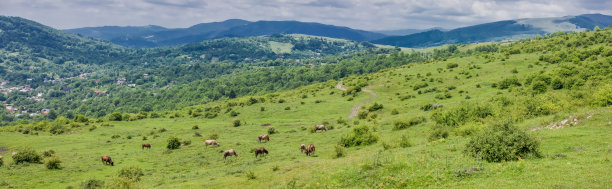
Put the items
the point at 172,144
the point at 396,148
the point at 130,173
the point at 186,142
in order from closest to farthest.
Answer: the point at 396,148
the point at 130,173
the point at 172,144
the point at 186,142

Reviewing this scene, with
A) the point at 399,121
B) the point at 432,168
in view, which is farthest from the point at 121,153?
the point at 432,168

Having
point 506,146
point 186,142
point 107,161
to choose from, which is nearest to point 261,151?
point 186,142

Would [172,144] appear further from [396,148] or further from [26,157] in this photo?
[396,148]

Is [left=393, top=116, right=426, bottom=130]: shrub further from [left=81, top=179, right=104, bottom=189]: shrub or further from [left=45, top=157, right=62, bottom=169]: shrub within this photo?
[left=45, top=157, right=62, bottom=169]: shrub

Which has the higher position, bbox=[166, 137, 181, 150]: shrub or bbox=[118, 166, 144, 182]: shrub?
bbox=[118, 166, 144, 182]: shrub

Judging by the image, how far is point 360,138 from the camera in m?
39.3

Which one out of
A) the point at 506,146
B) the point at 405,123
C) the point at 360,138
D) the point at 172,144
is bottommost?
the point at 172,144

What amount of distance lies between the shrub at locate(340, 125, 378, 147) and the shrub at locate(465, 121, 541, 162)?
1784 cm

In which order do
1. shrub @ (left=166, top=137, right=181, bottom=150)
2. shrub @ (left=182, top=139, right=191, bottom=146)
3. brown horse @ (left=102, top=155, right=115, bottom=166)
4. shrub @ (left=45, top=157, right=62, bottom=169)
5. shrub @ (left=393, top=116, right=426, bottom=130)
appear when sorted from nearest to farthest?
shrub @ (left=45, top=157, right=62, bottom=169)
brown horse @ (left=102, top=155, right=115, bottom=166)
shrub @ (left=393, top=116, right=426, bottom=130)
shrub @ (left=166, top=137, right=181, bottom=150)
shrub @ (left=182, top=139, right=191, bottom=146)

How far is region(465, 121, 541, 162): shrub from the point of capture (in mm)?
19719

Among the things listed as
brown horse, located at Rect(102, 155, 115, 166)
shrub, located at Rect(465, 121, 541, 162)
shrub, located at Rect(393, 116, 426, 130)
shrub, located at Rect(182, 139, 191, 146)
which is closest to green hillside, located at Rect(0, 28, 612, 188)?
shrub, located at Rect(465, 121, 541, 162)

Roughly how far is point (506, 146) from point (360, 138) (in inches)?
800

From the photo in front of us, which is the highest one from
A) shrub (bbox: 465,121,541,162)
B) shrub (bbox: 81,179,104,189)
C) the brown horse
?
shrub (bbox: 465,121,541,162)

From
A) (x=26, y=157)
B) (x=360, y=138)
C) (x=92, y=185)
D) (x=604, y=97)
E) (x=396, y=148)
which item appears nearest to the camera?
(x=92, y=185)
